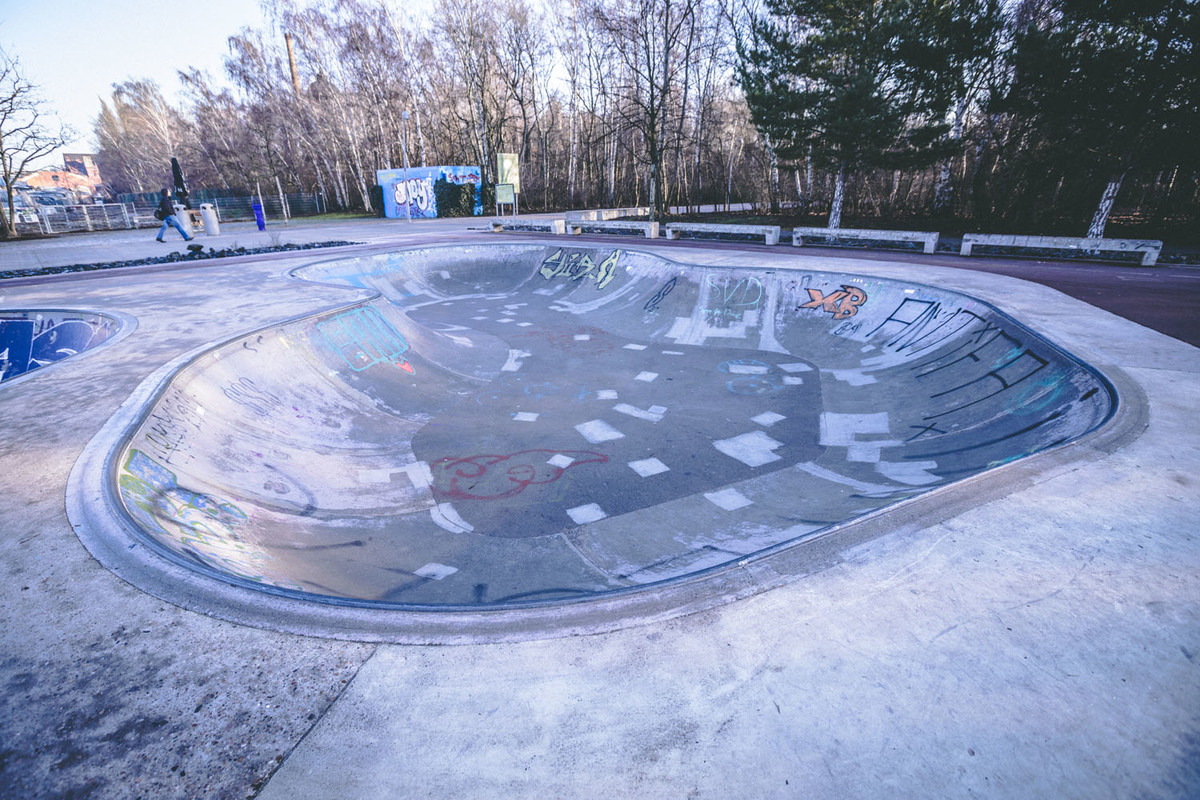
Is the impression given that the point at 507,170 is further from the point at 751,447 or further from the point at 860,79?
the point at 751,447

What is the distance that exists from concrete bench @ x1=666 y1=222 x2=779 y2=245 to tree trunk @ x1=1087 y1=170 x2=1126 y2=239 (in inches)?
354

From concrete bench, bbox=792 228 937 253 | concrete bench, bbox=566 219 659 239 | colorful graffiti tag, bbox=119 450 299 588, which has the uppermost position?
concrete bench, bbox=566 219 659 239

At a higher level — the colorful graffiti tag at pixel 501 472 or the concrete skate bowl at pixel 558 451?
the concrete skate bowl at pixel 558 451

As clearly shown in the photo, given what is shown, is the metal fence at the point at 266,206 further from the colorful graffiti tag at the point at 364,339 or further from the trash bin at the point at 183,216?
the colorful graffiti tag at the point at 364,339

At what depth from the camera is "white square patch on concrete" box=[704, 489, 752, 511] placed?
5281 mm

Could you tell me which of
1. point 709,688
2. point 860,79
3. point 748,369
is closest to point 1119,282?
point 748,369

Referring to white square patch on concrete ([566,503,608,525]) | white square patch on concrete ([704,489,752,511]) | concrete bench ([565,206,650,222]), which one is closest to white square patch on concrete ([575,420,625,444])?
white square patch on concrete ([566,503,608,525])

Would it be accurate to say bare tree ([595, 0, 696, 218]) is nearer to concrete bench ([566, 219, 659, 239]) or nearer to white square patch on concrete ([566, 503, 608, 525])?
concrete bench ([566, 219, 659, 239])

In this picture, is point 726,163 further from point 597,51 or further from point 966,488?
point 966,488

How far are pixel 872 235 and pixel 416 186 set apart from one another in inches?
1105

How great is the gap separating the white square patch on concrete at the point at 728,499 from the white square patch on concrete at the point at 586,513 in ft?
3.91

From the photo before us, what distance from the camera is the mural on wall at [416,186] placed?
33.0 metres

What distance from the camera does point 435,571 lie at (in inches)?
169

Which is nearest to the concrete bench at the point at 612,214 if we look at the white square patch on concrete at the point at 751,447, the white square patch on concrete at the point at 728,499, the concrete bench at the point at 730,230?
the concrete bench at the point at 730,230
